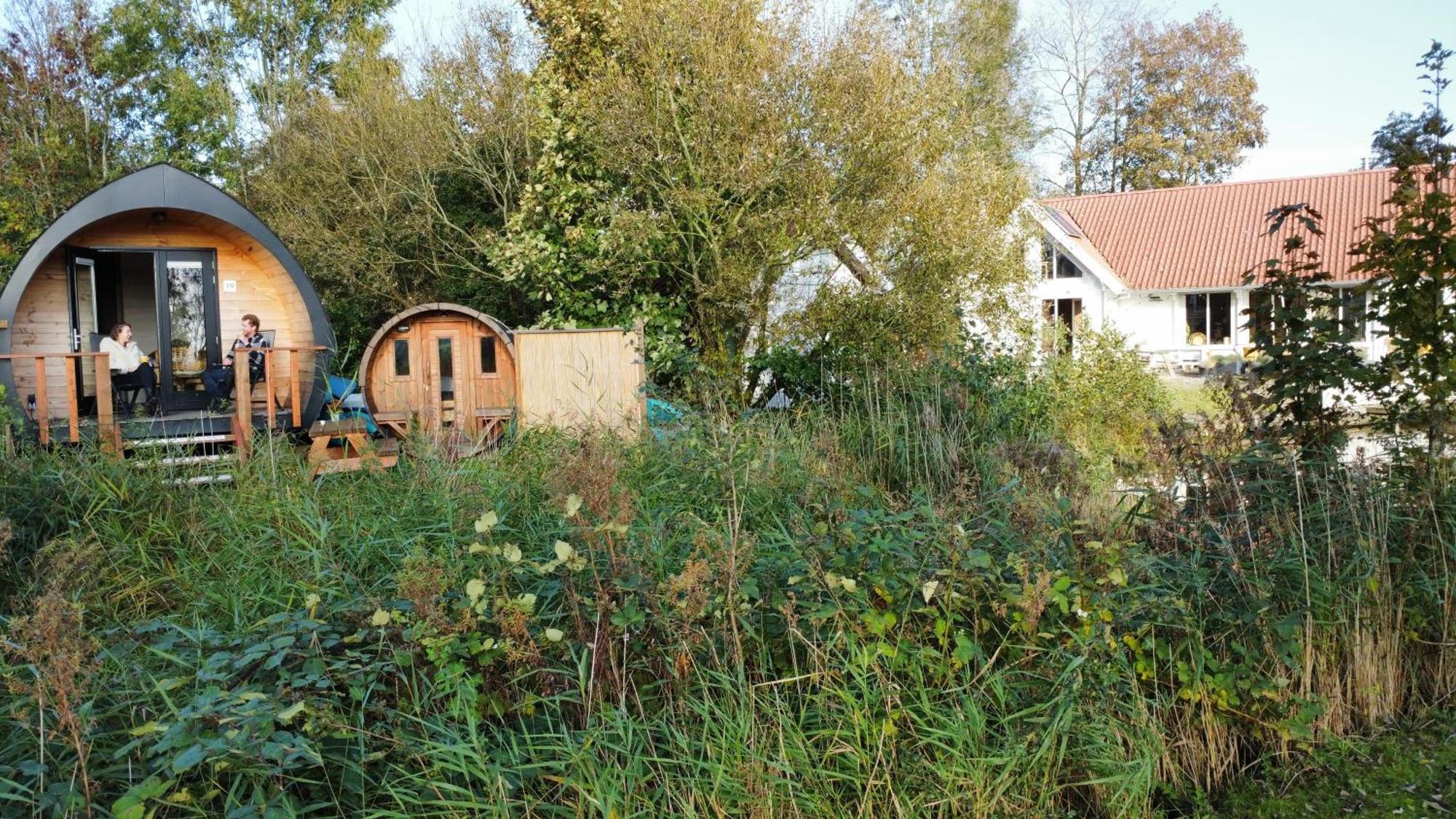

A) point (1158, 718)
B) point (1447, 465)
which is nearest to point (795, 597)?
point (1158, 718)

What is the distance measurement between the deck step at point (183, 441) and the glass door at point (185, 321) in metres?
2.56

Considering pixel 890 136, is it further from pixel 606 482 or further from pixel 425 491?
pixel 606 482

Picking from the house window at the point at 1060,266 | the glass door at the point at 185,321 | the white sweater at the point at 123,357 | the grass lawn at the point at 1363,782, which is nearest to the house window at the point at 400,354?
the white sweater at the point at 123,357

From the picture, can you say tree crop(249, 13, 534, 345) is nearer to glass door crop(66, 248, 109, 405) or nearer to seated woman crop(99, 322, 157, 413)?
glass door crop(66, 248, 109, 405)

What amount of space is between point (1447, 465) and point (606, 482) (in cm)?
396

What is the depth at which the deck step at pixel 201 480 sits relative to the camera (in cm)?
637

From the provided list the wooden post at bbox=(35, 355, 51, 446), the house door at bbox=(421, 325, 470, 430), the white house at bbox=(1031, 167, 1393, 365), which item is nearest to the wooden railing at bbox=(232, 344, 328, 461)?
the house door at bbox=(421, 325, 470, 430)

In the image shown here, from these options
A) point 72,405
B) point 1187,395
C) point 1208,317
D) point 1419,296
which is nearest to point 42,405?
point 72,405

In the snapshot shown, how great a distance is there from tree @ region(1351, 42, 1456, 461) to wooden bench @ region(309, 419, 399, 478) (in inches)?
216

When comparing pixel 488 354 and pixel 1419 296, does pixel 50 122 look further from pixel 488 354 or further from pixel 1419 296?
pixel 1419 296

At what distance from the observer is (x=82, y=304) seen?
38.7ft

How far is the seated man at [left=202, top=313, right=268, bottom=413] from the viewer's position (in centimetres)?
1126

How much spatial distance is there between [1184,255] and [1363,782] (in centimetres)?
2913

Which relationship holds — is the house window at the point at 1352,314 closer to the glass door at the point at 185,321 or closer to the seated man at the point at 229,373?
the seated man at the point at 229,373
